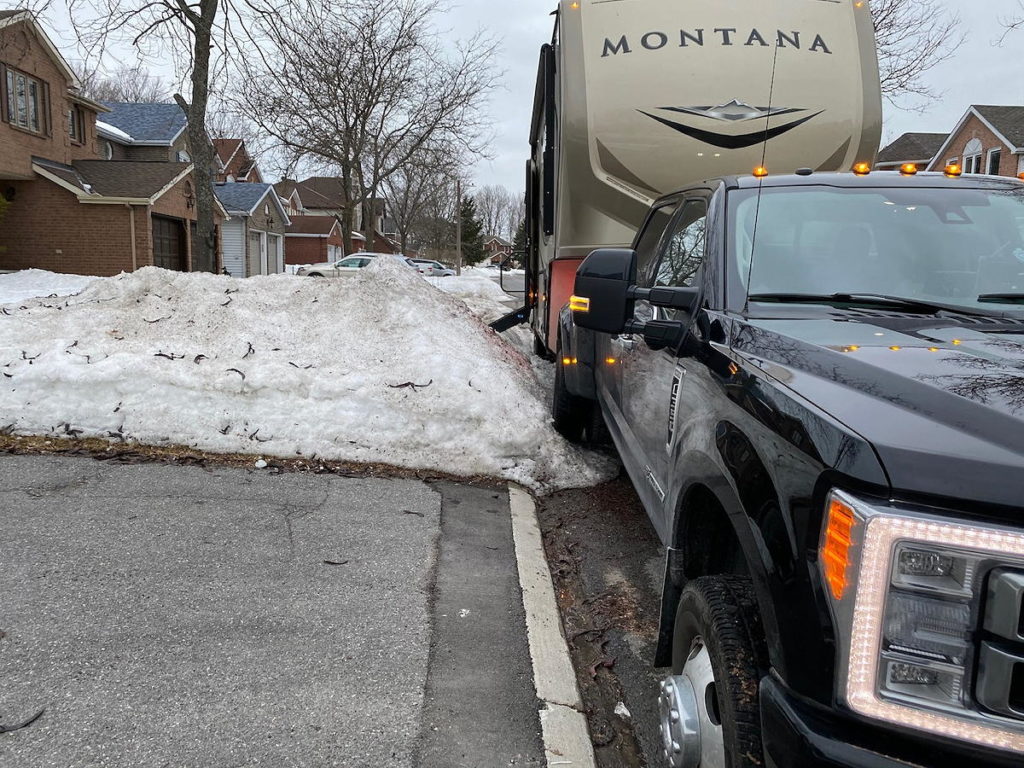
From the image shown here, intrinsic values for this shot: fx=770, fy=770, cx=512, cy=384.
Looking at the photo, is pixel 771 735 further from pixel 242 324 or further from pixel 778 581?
pixel 242 324

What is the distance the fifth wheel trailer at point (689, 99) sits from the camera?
629 centimetres

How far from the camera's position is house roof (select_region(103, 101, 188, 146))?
32500mm

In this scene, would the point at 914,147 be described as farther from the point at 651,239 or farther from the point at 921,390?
the point at 921,390

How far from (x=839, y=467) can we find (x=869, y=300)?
4.81 feet

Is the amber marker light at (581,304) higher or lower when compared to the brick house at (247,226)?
lower

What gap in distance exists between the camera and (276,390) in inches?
235

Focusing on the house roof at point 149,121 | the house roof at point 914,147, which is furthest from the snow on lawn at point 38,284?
the house roof at point 914,147

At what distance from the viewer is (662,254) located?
13.2ft

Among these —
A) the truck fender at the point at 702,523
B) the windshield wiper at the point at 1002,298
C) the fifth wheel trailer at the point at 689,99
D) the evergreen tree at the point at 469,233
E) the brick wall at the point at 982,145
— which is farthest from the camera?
the evergreen tree at the point at 469,233

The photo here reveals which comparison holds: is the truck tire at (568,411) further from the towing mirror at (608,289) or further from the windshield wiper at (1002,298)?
the windshield wiper at (1002,298)

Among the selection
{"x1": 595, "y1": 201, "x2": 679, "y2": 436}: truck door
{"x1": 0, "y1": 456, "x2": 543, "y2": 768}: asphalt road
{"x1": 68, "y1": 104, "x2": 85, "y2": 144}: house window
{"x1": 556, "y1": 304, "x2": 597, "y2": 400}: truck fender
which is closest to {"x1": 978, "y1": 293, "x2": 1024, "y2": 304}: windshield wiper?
{"x1": 595, "y1": 201, "x2": 679, "y2": 436}: truck door

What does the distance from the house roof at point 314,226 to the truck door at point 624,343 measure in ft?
188

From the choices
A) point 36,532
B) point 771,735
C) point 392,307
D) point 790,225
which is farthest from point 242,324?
point 771,735

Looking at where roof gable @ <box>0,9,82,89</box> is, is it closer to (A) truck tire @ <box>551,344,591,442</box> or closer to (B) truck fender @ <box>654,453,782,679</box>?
(A) truck tire @ <box>551,344,591,442</box>
